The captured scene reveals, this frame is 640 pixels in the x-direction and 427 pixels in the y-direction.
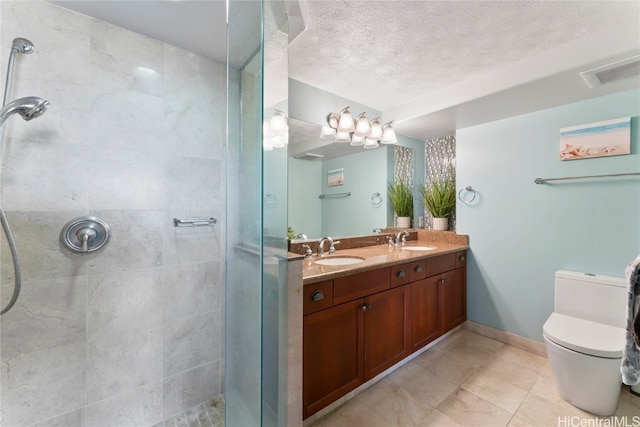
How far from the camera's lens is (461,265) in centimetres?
242

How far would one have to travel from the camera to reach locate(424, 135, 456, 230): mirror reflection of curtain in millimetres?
2721

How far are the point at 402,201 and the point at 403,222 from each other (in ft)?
0.73

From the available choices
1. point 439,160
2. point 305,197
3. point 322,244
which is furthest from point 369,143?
point 322,244

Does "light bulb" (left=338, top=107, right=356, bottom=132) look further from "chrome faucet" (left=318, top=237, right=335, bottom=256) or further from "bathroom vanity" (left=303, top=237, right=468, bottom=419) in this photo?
"bathroom vanity" (left=303, top=237, right=468, bottom=419)

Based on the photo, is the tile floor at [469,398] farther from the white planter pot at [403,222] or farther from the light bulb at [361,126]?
the light bulb at [361,126]

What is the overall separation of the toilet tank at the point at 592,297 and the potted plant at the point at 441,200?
0.99m

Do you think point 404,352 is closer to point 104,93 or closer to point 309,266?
point 309,266

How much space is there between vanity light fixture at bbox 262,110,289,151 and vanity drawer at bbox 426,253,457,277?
161 centimetres

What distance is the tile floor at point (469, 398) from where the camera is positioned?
1407 millimetres

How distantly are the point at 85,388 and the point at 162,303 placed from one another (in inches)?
18.3

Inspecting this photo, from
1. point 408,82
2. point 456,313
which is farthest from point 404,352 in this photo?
point 408,82

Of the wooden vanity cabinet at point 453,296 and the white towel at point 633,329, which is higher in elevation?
the white towel at point 633,329

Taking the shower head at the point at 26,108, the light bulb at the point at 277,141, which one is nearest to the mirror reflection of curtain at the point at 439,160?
the light bulb at the point at 277,141

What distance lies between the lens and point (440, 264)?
7.10 feet
